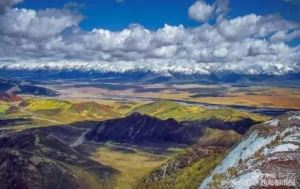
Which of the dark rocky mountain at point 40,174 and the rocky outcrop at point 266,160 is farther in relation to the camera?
the dark rocky mountain at point 40,174

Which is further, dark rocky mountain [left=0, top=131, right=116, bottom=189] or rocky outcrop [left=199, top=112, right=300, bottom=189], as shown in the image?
dark rocky mountain [left=0, top=131, right=116, bottom=189]

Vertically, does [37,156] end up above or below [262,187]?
below

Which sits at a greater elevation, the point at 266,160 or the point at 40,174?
the point at 266,160

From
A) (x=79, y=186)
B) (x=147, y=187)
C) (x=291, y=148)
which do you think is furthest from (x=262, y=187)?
(x=79, y=186)

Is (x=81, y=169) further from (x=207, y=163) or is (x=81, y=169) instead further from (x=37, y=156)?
(x=207, y=163)

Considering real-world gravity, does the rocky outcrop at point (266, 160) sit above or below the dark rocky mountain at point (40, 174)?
above

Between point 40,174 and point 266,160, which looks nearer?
point 266,160

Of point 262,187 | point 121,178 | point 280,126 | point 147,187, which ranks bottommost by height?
point 121,178

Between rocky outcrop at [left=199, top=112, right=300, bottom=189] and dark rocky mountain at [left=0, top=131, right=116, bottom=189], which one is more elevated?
rocky outcrop at [left=199, top=112, right=300, bottom=189]
